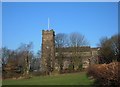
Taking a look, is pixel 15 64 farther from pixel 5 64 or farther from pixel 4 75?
pixel 4 75

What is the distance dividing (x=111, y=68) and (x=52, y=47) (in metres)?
62.6

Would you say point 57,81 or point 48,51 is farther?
point 48,51

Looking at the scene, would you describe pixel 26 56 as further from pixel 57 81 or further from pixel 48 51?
pixel 57 81

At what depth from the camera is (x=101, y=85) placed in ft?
70.0

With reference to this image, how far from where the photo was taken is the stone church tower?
68.6 metres

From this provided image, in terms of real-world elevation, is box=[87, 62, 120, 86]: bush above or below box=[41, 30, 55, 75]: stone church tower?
below

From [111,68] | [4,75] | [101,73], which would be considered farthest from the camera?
[4,75]

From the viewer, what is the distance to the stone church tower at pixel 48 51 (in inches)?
2699

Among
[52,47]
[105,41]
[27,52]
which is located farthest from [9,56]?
[105,41]

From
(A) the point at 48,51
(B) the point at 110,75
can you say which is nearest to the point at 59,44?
(A) the point at 48,51

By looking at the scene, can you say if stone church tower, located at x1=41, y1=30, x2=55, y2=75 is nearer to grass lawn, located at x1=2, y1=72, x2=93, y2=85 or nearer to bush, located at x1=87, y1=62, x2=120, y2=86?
grass lawn, located at x1=2, y1=72, x2=93, y2=85

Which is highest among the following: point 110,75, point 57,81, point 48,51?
point 48,51

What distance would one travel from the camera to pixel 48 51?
3009 inches

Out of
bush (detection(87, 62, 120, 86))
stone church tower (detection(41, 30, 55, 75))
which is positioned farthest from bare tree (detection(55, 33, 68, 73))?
bush (detection(87, 62, 120, 86))
